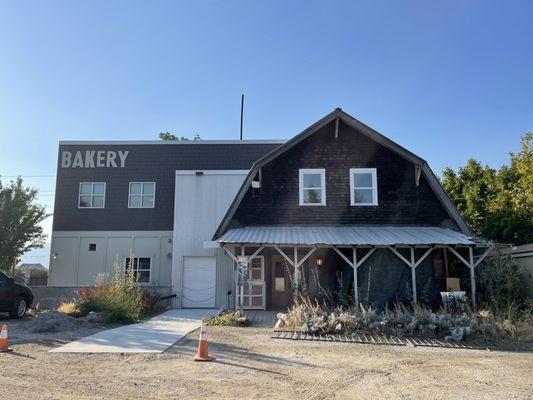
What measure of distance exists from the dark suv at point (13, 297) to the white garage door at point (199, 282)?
5976mm

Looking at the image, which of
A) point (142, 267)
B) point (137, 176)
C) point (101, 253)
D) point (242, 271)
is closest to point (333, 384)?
point (242, 271)

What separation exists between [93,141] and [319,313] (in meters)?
15.6

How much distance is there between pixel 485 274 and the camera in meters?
14.8

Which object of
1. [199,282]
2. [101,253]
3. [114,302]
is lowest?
[114,302]

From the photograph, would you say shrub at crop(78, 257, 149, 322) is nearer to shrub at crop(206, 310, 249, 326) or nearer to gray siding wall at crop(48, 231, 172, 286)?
shrub at crop(206, 310, 249, 326)

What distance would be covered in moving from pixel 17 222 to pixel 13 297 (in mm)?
9219

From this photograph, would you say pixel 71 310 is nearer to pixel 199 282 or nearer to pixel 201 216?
pixel 199 282

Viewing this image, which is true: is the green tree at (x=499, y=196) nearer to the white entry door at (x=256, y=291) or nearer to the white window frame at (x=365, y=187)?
the white window frame at (x=365, y=187)

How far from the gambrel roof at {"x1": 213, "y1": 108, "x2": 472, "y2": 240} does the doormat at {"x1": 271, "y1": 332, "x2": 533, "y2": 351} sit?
601 cm

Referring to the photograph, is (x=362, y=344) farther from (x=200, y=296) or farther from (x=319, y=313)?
(x=200, y=296)

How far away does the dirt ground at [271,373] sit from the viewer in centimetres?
605

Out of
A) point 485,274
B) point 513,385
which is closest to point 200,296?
point 485,274

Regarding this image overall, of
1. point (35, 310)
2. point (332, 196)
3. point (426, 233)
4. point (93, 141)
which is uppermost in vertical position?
point (93, 141)

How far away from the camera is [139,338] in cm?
1030
